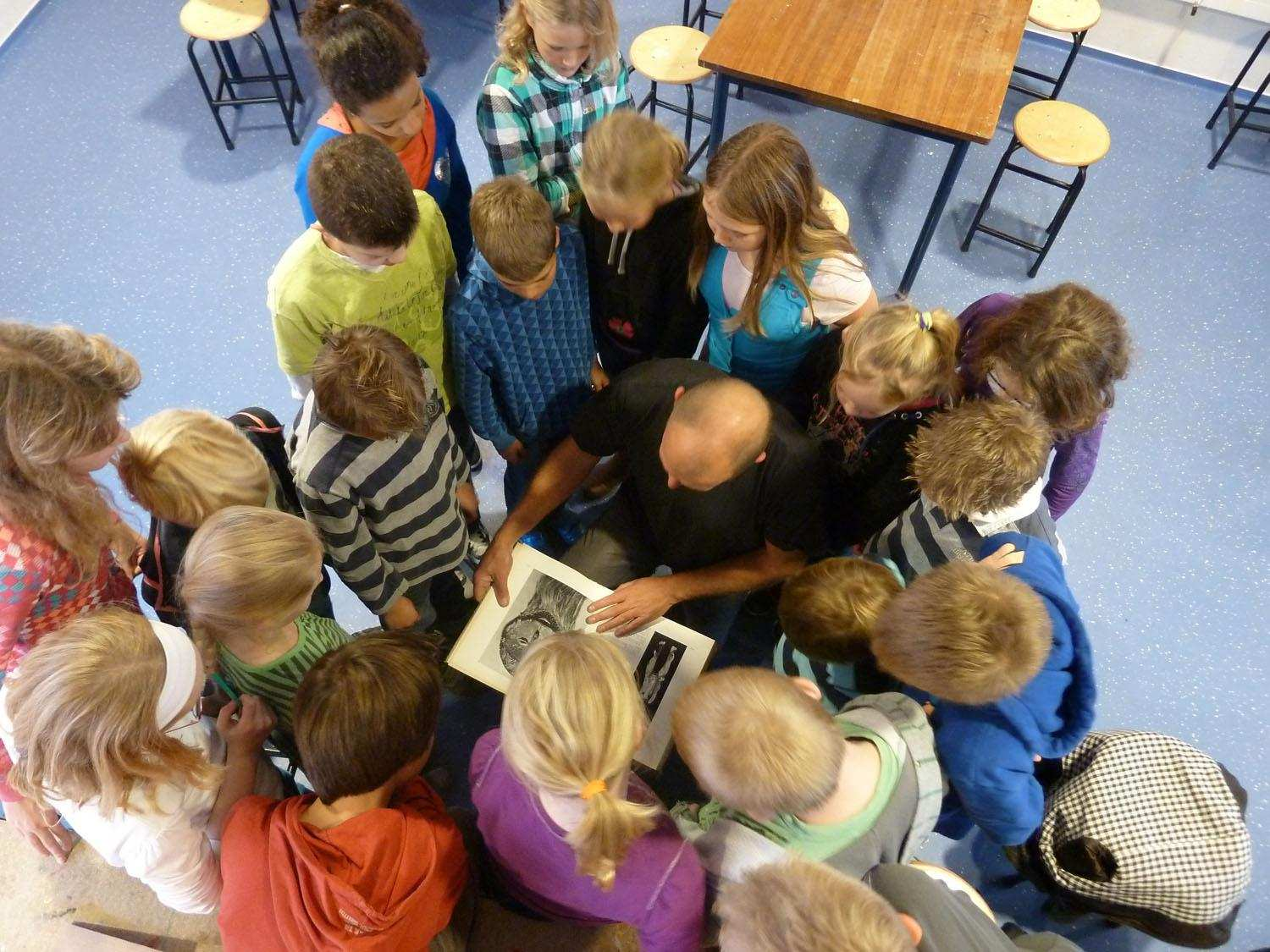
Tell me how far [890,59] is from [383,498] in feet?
8.64

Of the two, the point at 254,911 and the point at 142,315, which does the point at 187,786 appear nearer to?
the point at 254,911

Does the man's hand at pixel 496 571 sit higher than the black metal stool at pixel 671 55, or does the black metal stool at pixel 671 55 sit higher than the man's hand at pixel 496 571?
the black metal stool at pixel 671 55

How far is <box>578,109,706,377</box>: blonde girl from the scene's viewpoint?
6.32 ft

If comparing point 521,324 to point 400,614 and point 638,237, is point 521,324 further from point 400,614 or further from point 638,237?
point 400,614

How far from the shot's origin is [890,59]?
305 cm

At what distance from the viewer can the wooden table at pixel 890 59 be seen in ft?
9.48

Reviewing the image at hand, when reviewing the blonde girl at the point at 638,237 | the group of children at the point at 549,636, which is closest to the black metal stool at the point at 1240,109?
the group of children at the point at 549,636

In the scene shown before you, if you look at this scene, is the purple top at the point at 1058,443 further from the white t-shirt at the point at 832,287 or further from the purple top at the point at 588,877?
the purple top at the point at 588,877

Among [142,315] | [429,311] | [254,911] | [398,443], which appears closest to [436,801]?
[254,911]

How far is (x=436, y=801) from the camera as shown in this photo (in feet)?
5.28

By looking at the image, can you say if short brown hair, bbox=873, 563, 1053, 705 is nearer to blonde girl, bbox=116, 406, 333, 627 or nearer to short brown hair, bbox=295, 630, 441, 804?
short brown hair, bbox=295, 630, 441, 804

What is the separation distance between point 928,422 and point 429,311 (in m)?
1.35

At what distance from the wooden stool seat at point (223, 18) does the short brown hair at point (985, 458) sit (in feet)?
11.6

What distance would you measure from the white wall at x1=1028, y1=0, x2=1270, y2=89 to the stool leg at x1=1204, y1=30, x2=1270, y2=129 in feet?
0.30
